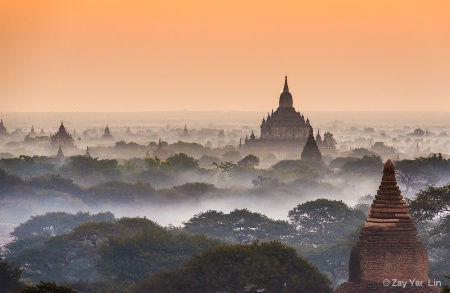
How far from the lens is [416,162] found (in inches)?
4525

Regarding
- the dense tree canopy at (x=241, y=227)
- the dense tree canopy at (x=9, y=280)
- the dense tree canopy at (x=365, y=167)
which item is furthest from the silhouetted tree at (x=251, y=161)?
the dense tree canopy at (x=9, y=280)

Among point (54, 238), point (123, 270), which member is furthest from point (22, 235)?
point (123, 270)

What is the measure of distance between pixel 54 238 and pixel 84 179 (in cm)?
6689

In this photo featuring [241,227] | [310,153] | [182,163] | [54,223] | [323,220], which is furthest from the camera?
[182,163]

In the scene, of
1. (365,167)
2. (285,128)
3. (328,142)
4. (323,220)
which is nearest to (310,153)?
(365,167)

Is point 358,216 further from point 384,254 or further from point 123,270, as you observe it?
point 384,254

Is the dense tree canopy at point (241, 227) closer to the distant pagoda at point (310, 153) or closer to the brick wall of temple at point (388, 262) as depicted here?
the brick wall of temple at point (388, 262)

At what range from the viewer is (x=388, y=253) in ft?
146

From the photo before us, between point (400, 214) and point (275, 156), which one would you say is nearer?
point (400, 214)

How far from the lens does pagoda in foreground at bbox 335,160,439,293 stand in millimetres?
44438

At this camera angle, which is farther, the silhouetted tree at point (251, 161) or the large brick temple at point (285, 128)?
the large brick temple at point (285, 128)

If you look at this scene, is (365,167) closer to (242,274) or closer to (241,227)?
(241,227)

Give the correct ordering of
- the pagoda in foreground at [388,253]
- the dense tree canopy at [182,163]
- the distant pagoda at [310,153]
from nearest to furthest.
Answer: the pagoda in foreground at [388,253] < the distant pagoda at [310,153] < the dense tree canopy at [182,163]

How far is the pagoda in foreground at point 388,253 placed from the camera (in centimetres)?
4444
